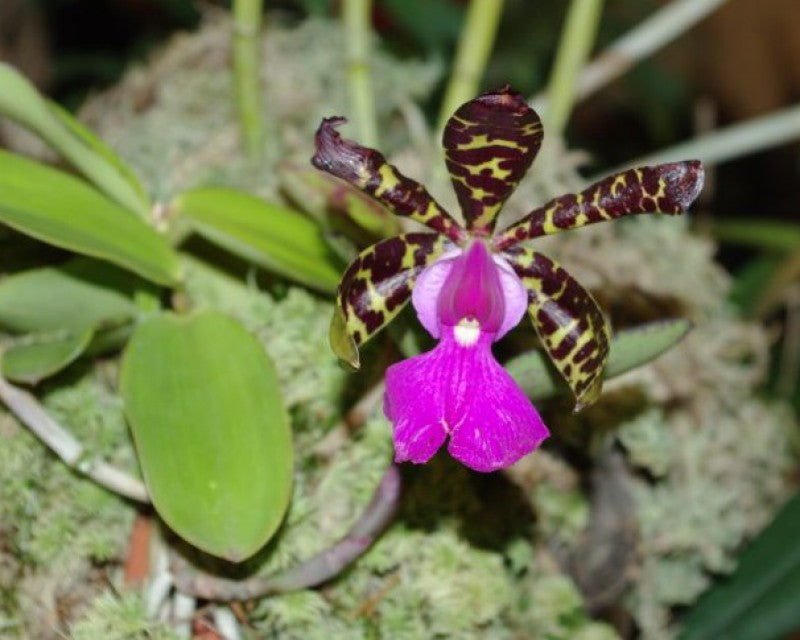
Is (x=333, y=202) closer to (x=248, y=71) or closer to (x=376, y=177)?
(x=376, y=177)

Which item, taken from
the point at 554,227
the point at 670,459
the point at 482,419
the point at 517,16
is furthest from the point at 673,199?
the point at 517,16

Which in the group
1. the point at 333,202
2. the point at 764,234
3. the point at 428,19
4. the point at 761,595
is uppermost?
the point at 428,19

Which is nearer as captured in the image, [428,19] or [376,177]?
[376,177]

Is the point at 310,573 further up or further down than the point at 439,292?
further down

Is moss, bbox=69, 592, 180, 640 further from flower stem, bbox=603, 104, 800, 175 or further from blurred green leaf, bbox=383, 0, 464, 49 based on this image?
blurred green leaf, bbox=383, 0, 464, 49

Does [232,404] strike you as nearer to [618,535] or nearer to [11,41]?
[618,535]

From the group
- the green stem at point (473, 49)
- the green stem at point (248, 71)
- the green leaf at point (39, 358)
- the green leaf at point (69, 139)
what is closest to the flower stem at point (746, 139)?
the green stem at point (473, 49)

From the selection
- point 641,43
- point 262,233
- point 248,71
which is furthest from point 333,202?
point 641,43

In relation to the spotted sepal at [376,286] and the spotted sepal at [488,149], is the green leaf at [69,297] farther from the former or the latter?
the spotted sepal at [488,149]
